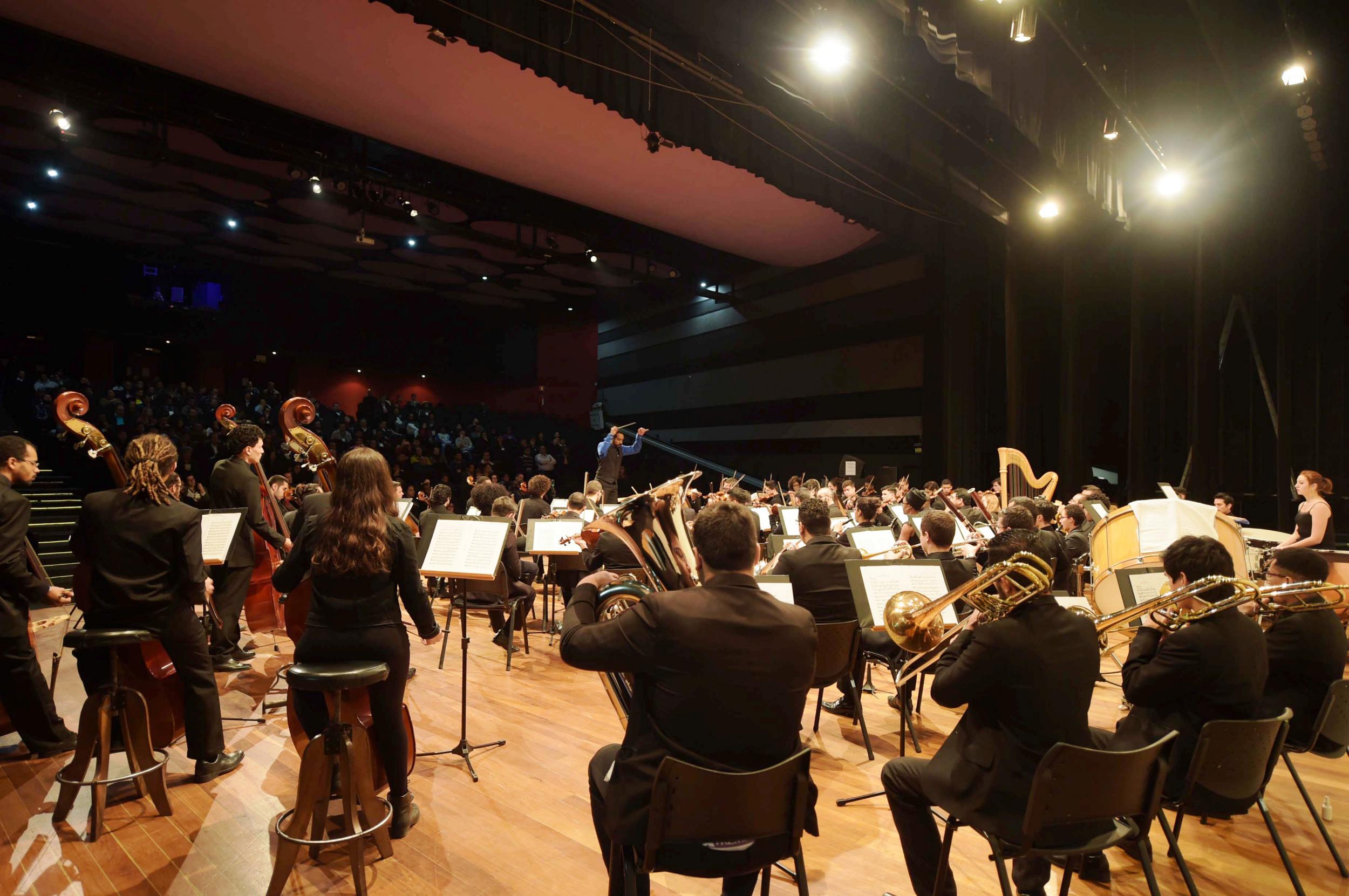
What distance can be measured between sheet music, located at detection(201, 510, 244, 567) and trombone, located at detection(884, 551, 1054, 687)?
13.6 ft

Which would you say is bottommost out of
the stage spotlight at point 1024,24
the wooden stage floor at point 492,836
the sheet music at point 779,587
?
the wooden stage floor at point 492,836

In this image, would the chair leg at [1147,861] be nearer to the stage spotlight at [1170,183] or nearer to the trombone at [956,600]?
the trombone at [956,600]

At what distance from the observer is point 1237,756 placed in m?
2.41

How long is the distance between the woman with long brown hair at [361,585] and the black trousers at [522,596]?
9.68 ft

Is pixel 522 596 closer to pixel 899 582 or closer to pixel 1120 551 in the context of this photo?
pixel 899 582

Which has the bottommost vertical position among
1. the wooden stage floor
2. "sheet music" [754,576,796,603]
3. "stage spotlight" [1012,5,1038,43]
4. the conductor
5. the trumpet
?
the wooden stage floor

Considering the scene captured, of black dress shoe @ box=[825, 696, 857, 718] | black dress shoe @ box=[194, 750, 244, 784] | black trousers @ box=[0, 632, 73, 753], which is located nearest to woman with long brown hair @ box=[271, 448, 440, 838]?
black dress shoe @ box=[194, 750, 244, 784]

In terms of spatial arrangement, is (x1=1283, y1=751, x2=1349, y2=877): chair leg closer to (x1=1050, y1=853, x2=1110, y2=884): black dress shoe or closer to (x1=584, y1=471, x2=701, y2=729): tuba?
(x1=1050, y1=853, x2=1110, y2=884): black dress shoe

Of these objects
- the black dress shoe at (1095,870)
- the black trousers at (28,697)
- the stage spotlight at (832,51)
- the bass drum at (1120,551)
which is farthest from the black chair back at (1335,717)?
the black trousers at (28,697)

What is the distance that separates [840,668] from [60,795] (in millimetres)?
3507

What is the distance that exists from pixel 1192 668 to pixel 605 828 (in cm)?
202

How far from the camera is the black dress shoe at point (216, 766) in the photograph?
11.6 feet

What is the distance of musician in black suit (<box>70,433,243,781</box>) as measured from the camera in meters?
3.12

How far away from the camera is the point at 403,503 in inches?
247
